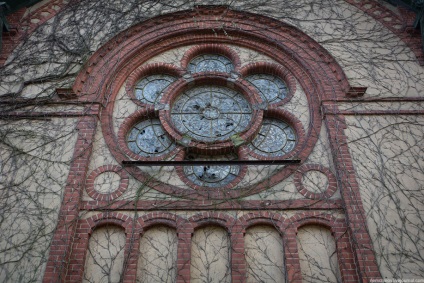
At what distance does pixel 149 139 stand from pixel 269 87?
9.23ft

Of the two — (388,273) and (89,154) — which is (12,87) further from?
(388,273)

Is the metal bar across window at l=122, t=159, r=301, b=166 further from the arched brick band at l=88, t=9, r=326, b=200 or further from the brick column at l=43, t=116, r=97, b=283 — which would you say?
the brick column at l=43, t=116, r=97, b=283

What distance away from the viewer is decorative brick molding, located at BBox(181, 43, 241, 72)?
31.2ft

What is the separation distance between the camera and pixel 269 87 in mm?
9359

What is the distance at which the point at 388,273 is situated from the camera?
638 centimetres

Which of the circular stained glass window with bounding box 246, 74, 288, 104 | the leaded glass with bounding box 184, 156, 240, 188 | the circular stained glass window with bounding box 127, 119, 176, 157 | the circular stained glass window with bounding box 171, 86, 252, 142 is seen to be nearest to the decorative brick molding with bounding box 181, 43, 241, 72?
the circular stained glass window with bounding box 246, 74, 288, 104

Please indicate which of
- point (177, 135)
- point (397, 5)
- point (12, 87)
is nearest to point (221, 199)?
point (177, 135)

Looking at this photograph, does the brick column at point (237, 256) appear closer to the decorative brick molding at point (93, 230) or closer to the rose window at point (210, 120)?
the rose window at point (210, 120)

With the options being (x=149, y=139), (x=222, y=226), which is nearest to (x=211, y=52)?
(x=149, y=139)

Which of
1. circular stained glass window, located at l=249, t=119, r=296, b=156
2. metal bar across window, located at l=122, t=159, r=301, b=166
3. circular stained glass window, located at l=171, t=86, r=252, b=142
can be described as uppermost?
circular stained glass window, located at l=171, t=86, r=252, b=142

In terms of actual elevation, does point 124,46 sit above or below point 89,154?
above

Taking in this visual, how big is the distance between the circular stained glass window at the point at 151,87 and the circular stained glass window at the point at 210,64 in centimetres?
59

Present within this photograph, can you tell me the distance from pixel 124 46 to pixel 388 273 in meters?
6.71

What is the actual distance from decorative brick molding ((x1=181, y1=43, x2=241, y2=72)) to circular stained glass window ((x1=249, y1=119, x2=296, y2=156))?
1.62 metres
